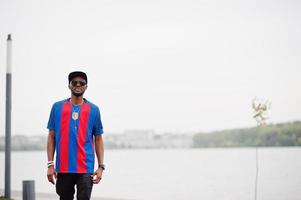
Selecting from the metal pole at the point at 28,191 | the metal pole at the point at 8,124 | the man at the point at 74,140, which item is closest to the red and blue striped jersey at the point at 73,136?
the man at the point at 74,140

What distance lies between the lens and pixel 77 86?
449 centimetres

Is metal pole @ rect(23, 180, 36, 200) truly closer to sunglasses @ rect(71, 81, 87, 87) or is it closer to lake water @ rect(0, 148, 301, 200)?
sunglasses @ rect(71, 81, 87, 87)

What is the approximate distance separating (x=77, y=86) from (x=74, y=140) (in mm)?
397

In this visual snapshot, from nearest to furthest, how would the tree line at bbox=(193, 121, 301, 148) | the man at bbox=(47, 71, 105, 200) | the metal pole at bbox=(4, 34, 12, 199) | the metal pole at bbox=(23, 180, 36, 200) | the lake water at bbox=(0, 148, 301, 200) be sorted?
1. the man at bbox=(47, 71, 105, 200)
2. the metal pole at bbox=(23, 180, 36, 200)
3. the metal pole at bbox=(4, 34, 12, 199)
4. the lake water at bbox=(0, 148, 301, 200)
5. the tree line at bbox=(193, 121, 301, 148)

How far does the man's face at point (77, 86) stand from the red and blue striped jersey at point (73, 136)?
10cm

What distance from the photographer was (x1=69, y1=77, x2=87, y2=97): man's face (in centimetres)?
449

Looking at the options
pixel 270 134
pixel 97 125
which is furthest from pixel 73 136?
pixel 270 134

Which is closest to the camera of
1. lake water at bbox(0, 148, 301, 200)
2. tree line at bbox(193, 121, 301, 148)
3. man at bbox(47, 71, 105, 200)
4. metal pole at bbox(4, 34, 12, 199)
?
man at bbox(47, 71, 105, 200)

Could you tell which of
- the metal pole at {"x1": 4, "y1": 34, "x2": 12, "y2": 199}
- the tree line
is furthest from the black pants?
the tree line

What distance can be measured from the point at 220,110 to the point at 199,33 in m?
41.2

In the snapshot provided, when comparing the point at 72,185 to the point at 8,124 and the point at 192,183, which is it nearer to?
the point at 8,124

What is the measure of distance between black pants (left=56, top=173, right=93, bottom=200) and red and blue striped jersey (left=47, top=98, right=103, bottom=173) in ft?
0.17

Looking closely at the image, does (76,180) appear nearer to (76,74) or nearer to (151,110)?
(76,74)

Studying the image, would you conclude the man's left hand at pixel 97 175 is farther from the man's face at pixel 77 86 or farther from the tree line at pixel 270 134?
the tree line at pixel 270 134
